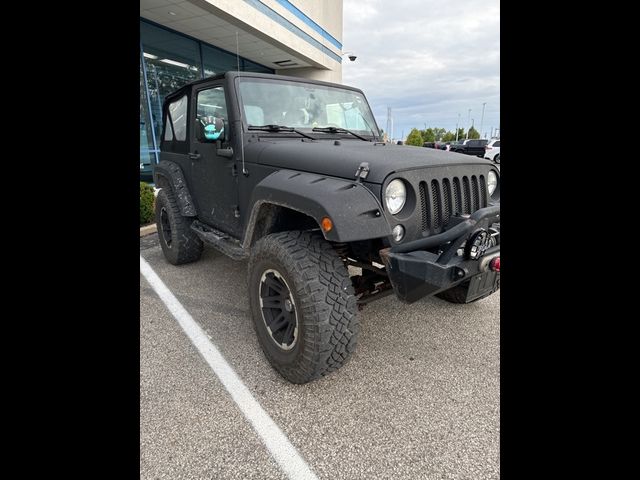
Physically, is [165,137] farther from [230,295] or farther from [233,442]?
[233,442]

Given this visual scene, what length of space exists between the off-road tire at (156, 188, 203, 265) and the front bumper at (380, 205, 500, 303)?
9.39 ft

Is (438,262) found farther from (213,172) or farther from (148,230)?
(148,230)

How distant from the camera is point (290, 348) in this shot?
2246 mm

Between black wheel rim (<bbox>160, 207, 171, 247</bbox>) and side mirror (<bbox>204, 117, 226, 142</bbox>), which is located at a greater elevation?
side mirror (<bbox>204, 117, 226, 142</bbox>)

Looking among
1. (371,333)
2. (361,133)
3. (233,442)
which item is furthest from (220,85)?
(233,442)

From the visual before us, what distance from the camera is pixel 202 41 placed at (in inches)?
437

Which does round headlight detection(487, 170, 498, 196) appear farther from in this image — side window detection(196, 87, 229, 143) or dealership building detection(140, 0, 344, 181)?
dealership building detection(140, 0, 344, 181)

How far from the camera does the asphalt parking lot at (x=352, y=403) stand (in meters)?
1.75

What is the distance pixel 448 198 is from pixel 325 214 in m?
0.89

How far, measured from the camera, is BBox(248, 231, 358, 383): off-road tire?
204 cm

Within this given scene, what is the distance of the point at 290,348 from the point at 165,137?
3508 millimetres

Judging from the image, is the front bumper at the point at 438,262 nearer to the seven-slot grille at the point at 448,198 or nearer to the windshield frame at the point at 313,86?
the seven-slot grille at the point at 448,198

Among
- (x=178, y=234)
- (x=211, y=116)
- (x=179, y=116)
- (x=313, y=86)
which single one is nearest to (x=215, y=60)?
(x=179, y=116)

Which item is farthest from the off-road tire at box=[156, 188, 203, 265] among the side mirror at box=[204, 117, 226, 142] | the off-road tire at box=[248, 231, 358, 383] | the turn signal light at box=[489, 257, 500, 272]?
the turn signal light at box=[489, 257, 500, 272]
